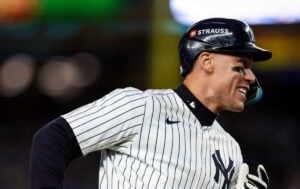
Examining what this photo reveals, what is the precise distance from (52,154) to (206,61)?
683 millimetres

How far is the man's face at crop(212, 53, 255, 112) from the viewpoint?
3.04m

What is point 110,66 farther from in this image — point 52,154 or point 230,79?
point 52,154

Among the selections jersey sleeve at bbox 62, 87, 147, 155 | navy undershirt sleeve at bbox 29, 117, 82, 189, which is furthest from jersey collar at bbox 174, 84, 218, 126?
navy undershirt sleeve at bbox 29, 117, 82, 189

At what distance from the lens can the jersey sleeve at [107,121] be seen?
2.81 metres

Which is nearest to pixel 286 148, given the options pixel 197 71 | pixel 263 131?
pixel 263 131

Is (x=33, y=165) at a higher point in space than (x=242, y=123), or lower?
higher

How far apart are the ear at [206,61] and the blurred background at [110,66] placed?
498cm

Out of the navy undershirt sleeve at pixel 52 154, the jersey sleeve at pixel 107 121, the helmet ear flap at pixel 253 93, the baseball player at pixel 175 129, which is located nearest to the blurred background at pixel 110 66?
the helmet ear flap at pixel 253 93

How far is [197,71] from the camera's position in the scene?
3092 millimetres

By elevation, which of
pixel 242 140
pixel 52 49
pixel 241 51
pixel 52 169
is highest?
pixel 241 51

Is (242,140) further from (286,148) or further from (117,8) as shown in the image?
(117,8)

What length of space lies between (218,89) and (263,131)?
21.0ft

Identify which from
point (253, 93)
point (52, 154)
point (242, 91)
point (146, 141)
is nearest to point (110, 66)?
point (253, 93)

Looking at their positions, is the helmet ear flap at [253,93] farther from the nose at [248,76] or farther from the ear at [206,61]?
the ear at [206,61]
